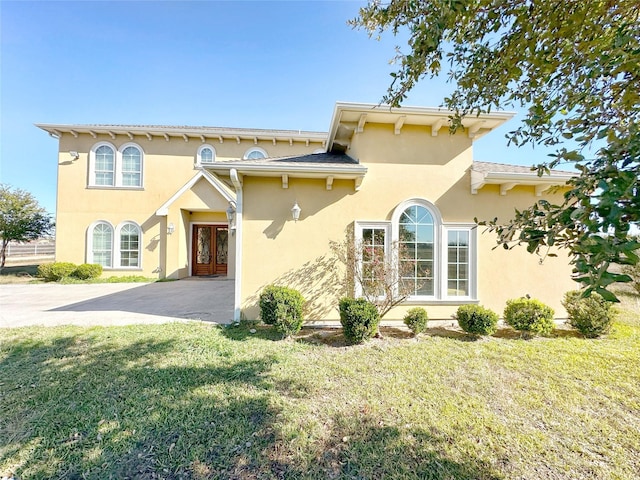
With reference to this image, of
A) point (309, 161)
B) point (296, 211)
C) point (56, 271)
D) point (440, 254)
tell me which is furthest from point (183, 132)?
point (440, 254)

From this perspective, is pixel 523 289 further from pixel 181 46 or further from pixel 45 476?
pixel 181 46

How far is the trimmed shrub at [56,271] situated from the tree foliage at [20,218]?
474cm

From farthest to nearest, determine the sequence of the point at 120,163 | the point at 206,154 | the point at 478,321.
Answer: the point at 206,154 < the point at 120,163 < the point at 478,321

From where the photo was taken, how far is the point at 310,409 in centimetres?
357

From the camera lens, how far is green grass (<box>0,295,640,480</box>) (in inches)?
109

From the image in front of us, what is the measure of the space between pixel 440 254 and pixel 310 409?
525 centimetres

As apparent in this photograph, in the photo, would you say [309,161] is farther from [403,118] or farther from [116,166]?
[116,166]

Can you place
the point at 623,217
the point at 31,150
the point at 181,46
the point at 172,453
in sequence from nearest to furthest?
the point at 623,217 < the point at 172,453 < the point at 181,46 < the point at 31,150

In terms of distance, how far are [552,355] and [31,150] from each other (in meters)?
26.3

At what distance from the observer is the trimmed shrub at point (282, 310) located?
5.90 metres

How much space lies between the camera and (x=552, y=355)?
17.7 ft

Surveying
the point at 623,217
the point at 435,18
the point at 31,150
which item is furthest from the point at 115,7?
the point at 31,150

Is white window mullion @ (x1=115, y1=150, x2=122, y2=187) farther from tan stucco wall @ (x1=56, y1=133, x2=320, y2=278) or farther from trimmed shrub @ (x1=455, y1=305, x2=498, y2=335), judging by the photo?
trimmed shrub @ (x1=455, y1=305, x2=498, y2=335)

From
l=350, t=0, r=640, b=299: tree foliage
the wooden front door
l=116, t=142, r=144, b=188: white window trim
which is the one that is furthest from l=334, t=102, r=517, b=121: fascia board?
l=116, t=142, r=144, b=188: white window trim
